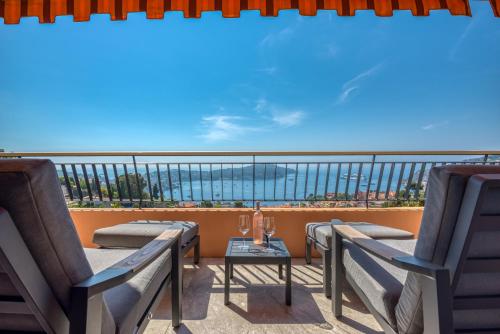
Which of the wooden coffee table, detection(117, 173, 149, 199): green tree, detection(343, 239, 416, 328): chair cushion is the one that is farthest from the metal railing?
detection(343, 239, 416, 328): chair cushion

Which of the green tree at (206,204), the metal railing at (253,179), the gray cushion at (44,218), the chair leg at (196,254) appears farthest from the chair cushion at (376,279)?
the green tree at (206,204)

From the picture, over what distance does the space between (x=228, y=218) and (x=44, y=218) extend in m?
2.41

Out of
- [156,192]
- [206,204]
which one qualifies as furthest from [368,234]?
[156,192]

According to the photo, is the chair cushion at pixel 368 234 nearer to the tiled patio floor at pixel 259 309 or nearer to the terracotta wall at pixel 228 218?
the tiled patio floor at pixel 259 309

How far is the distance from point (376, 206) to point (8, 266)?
361cm

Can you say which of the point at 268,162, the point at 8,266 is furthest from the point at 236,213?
the point at 8,266

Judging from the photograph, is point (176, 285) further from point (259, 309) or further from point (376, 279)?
point (376, 279)

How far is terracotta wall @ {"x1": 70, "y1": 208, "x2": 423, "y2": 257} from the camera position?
3.02 m

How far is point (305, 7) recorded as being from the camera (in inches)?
81.5

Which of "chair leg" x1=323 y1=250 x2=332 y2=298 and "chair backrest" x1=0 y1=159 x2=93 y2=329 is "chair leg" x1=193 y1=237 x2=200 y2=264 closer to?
"chair leg" x1=323 y1=250 x2=332 y2=298

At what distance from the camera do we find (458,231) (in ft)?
2.47

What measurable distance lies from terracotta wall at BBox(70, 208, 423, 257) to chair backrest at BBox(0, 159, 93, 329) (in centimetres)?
227

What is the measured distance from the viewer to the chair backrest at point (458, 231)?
28.9 inches

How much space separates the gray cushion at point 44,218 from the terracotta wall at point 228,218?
89.3 inches
